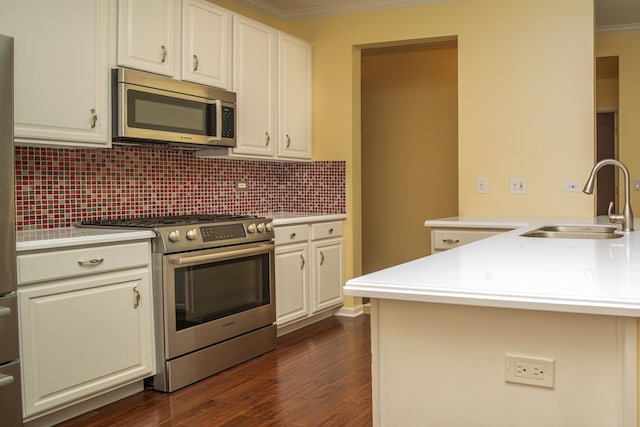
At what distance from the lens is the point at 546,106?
4223mm

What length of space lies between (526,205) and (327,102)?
1.73 meters

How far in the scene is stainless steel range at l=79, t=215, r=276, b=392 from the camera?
121 inches

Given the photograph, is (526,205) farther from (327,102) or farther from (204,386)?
(204,386)

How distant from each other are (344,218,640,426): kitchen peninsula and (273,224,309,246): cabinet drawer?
2.45 meters

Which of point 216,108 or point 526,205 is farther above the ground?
point 216,108

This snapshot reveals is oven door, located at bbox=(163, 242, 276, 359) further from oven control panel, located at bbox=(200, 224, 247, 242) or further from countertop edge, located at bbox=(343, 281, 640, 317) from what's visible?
countertop edge, located at bbox=(343, 281, 640, 317)

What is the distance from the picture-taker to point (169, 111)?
11.3 ft

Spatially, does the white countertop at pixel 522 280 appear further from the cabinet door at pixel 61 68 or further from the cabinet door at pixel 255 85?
the cabinet door at pixel 255 85

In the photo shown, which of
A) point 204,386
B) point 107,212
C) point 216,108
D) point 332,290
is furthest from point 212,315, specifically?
point 332,290

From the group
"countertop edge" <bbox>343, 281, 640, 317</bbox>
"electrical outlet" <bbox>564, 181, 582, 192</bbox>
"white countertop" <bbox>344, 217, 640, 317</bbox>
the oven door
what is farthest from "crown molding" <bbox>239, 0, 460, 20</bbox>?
"countertop edge" <bbox>343, 281, 640, 317</bbox>

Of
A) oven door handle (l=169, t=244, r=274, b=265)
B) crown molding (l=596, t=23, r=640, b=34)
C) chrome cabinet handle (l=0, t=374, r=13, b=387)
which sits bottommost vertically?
chrome cabinet handle (l=0, t=374, r=13, b=387)

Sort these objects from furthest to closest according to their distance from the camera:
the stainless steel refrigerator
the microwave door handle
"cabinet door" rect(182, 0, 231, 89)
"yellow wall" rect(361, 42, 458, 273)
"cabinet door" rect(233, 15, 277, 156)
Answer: "yellow wall" rect(361, 42, 458, 273) < "cabinet door" rect(233, 15, 277, 156) < the microwave door handle < "cabinet door" rect(182, 0, 231, 89) < the stainless steel refrigerator

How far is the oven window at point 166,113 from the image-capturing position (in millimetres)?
3182

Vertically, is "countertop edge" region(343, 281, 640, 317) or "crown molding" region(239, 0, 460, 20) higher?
"crown molding" region(239, 0, 460, 20)
